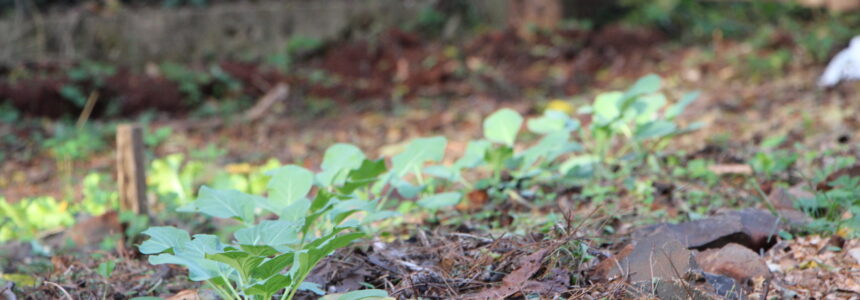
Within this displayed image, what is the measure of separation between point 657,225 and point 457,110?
141 inches

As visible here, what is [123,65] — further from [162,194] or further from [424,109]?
[162,194]

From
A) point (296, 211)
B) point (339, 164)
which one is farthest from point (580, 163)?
point (296, 211)

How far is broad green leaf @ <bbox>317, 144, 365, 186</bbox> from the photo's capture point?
1938mm

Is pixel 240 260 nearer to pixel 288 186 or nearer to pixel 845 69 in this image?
pixel 288 186

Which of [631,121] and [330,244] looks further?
[631,121]

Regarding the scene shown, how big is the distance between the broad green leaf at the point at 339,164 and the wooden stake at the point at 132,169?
77 cm

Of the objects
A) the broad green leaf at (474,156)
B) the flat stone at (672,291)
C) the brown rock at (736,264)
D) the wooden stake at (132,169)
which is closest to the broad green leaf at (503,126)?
the broad green leaf at (474,156)

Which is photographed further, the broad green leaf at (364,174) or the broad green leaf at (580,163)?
the broad green leaf at (580,163)

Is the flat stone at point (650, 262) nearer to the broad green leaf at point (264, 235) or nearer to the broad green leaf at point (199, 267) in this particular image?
the broad green leaf at point (264, 235)

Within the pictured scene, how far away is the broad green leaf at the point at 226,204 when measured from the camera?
158cm

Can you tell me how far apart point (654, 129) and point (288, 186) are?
1234 mm

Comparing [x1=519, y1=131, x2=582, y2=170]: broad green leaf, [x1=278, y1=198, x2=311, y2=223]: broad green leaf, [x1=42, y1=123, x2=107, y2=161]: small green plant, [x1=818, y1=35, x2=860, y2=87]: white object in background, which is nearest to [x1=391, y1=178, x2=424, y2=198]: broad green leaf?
[x1=519, y1=131, x2=582, y2=170]: broad green leaf

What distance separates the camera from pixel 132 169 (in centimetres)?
250

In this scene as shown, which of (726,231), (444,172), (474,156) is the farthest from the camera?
(474,156)
